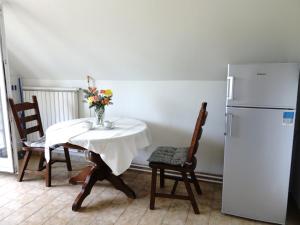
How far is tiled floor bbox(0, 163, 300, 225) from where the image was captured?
6.93 ft

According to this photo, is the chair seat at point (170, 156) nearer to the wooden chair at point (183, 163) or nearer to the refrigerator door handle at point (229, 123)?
the wooden chair at point (183, 163)

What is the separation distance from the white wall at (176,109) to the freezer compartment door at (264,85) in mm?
719

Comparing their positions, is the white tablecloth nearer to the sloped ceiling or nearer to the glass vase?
the glass vase

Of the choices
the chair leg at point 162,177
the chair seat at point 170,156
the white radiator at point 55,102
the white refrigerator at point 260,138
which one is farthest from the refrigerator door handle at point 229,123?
the white radiator at point 55,102

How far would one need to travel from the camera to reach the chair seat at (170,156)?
2.21 meters

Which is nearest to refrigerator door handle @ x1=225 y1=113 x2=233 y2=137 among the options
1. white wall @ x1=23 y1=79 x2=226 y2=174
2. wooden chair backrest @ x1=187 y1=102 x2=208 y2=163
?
wooden chair backrest @ x1=187 y1=102 x2=208 y2=163

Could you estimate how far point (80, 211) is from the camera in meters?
2.25

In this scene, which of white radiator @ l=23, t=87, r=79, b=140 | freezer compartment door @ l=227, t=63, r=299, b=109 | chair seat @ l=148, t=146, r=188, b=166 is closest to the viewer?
freezer compartment door @ l=227, t=63, r=299, b=109

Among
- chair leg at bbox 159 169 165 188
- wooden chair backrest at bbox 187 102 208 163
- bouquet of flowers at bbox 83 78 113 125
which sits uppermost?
bouquet of flowers at bbox 83 78 113 125

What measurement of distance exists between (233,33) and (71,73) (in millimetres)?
2260

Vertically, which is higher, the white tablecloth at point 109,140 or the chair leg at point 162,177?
the white tablecloth at point 109,140

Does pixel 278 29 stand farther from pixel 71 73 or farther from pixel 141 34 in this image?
pixel 71 73

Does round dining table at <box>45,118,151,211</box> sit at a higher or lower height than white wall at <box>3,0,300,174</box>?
lower

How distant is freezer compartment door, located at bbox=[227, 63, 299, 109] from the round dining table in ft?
Result: 3.17
